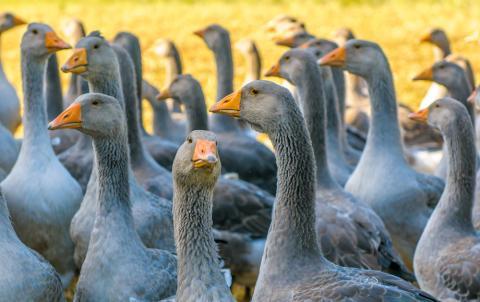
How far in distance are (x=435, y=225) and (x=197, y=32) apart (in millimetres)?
5350

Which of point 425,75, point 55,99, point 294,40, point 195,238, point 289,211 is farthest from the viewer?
point 294,40

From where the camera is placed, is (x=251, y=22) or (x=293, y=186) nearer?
(x=293, y=186)

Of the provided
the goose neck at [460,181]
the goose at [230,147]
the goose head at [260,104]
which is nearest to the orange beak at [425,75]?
the goose at [230,147]

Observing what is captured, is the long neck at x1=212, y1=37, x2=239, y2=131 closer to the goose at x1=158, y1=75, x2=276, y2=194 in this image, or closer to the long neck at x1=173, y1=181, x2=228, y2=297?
the goose at x1=158, y1=75, x2=276, y2=194

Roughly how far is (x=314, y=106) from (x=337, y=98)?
2.20 meters

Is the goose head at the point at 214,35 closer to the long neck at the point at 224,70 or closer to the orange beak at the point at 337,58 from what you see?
the long neck at the point at 224,70

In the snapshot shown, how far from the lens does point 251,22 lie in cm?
2744

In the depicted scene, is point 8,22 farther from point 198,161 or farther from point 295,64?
point 198,161

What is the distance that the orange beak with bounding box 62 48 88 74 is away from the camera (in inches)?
328

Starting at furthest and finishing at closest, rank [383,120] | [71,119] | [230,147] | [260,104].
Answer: [230,147], [383,120], [71,119], [260,104]

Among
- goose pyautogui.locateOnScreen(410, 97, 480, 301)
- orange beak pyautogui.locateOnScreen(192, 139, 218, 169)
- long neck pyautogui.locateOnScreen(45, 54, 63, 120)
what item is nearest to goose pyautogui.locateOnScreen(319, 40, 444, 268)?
goose pyautogui.locateOnScreen(410, 97, 480, 301)

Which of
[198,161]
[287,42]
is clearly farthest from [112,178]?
[287,42]

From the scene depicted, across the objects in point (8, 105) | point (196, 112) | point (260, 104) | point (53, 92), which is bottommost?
point (8, 105)

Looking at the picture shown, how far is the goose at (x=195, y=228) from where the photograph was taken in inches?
229
